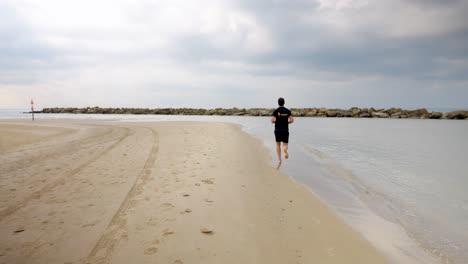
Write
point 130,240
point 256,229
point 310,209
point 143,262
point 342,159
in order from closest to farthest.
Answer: point 143,262 < point 130,240 < point 256,229 < point 310,209 < point 342,159

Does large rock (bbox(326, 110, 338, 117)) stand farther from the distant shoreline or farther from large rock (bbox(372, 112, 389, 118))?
large rock (bbox(372, 112, 389, 118))

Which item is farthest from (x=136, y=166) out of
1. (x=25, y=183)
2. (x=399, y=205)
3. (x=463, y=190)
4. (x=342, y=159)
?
(x=463, y=190)

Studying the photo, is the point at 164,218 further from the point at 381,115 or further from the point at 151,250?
the point at 381,115

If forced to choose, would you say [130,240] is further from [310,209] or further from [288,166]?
[288,166]

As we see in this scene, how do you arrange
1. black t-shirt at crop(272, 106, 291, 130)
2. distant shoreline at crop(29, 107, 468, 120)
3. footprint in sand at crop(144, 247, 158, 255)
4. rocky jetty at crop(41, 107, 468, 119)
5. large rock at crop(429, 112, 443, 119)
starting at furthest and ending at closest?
1. rocky jetty at crop(41, 107, 468, 119)
2. distant shoreline at crop(29, 107, 468, 120)
3. large rock at crop(429, 112, 443, 119)
4. black t-shirt at crop(272, 106, 291, 130)
5. footprint in sand at crop(144, 247, 158, 255)

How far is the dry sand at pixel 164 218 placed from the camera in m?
3.64

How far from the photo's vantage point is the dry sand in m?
3.64

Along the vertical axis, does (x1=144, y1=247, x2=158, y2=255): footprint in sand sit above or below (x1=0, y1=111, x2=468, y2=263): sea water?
above

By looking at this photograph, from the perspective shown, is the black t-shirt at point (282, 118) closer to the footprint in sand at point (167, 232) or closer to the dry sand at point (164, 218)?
the dry sand at point (164, 218)

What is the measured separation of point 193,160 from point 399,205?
22.1ft

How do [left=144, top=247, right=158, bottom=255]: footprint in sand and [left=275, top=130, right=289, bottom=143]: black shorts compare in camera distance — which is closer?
[left=144, top=247, right=158, bottom=255]: footprint in sand

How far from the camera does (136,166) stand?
28.6 ft

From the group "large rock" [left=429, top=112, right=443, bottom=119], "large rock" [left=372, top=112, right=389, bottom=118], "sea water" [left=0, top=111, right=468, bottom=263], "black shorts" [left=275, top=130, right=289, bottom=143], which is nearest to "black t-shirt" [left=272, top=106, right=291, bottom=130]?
"black shorts" [left=275, top=130, right=289, bottom=143]

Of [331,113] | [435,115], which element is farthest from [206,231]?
[435,115]
